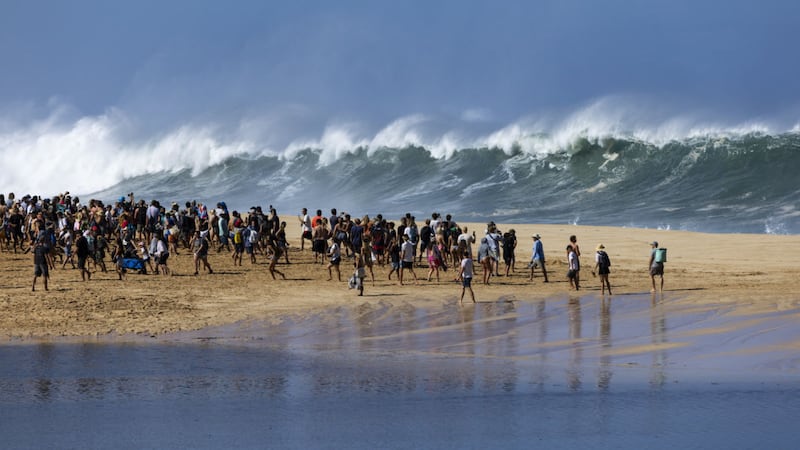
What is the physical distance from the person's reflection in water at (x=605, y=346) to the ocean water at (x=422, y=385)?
47 mm

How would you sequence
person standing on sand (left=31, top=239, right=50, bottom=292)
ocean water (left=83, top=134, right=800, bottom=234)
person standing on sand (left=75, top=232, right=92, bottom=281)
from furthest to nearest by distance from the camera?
ocean water (left=83, top=134, right=800, bottom=234) → person standing on sand (left=75, top=232, right=92, bottom=281) → person standing on sand (left=31, top=239, right=50, bottom=292)

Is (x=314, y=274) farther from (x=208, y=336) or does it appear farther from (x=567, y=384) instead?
(x=567, y=384)

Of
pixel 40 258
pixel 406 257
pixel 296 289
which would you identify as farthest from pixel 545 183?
pixel 40 258

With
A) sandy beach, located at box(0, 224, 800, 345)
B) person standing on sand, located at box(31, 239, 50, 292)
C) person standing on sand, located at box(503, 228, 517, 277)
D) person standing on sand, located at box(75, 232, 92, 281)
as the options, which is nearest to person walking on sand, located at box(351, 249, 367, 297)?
sandy beach, located at box(0, 224, 800, 345)

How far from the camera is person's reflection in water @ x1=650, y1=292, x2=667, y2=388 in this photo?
12.4 metres

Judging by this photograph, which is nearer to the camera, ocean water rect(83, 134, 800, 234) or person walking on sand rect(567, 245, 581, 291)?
person walking on sand rect(567, 245, 581, 291)

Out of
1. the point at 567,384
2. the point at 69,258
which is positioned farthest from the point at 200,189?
the point at 567,384

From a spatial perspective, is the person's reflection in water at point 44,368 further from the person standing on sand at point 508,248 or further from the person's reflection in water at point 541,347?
the person standing on sand at point 508,248

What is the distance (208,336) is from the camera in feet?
52.4

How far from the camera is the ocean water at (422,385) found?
394 inches

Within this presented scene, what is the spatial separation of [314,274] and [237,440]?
44.5ft

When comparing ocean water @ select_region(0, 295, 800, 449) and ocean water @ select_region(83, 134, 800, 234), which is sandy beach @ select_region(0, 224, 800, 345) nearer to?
ocean water @ select_region(0, 295, 800, 449)

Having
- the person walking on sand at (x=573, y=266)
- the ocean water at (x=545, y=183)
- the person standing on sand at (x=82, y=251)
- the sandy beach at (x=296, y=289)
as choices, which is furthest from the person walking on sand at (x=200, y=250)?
the ocean water at (x=545, y=183)

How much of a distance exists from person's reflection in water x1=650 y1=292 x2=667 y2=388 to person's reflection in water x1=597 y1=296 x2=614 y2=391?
53 centimetres
